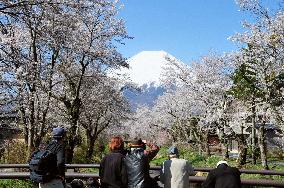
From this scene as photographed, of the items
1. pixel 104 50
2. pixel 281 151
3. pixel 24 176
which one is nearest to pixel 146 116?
pixel 281 151

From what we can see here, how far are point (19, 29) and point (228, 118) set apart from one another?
18.2 metres

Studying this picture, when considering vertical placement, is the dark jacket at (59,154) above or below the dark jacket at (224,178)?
above

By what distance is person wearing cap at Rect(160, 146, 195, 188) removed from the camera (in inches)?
319

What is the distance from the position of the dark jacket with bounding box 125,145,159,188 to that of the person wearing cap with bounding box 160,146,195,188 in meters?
0.64

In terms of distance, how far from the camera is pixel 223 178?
755cm

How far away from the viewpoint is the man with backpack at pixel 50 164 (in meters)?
7.18

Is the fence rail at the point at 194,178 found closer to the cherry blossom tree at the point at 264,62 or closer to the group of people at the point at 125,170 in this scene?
the group of people at the point at 125,170

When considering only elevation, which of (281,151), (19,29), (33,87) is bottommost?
(281,151)

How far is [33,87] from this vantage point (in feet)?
58.0

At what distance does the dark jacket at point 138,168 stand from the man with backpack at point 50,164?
117 centimetres

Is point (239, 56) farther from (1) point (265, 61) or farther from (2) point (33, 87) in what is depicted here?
(2) point (33, 87)

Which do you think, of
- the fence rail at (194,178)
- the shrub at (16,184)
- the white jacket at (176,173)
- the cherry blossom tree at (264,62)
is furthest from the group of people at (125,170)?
the cherry blossom tree at (264,62)

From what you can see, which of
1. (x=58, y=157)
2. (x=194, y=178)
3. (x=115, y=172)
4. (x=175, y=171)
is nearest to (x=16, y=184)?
(x=194, y=178)

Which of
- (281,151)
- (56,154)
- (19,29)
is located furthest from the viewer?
(281,151)
